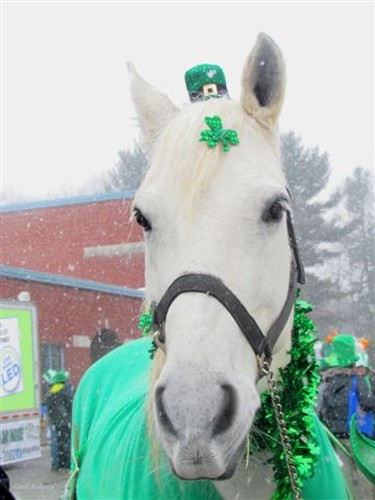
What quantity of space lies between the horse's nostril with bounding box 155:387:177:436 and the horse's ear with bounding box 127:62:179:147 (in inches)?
51.5

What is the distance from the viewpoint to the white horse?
1967mm

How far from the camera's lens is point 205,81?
9.70ft

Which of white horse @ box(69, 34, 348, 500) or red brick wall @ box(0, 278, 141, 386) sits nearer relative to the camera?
white horse @ box(69, 34, 348, 500)

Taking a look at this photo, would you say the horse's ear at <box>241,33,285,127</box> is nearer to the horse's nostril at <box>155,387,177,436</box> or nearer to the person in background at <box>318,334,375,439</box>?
the horse's nostril at <box>155,387,177,436</box>

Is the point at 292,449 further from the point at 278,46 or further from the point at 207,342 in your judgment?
the point at 278,46

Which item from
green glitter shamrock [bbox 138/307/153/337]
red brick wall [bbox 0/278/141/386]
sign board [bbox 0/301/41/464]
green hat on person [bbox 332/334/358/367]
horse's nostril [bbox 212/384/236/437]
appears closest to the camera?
horse's nostril [bbox 212/384/236/437]

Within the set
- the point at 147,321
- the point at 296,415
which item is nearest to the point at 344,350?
the point at 296,415

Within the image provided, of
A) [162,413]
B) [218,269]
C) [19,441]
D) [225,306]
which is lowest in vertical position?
[19,441]

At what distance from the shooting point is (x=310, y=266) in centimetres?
4153

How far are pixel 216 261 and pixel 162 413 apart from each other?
0.52 metres

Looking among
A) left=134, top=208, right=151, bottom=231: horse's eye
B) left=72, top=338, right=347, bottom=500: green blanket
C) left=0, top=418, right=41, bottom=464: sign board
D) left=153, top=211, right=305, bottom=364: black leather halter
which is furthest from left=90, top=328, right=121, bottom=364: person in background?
left=153, top=211, right=305, bottom=364: black leather halter

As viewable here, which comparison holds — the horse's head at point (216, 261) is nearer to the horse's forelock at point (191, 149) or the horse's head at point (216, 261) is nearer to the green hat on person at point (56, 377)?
the horse's forelock at point (191, 149)

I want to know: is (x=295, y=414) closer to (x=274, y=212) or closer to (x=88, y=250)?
(x=274, y=212)

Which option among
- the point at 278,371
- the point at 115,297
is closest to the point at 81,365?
the point at 115,297
